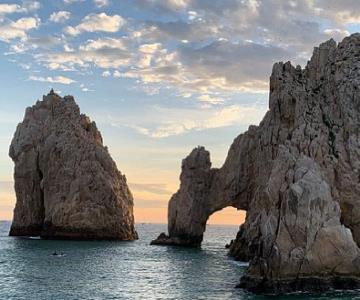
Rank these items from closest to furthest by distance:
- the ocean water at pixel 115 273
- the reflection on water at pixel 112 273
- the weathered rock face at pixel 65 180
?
1. the ocean water at pixel 115 273
2. the reflection on water at pixel 112 273
3. the weathered rock face at pixel 65 180

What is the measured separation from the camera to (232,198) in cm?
10269

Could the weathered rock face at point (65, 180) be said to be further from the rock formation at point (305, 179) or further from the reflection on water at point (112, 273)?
the rock formation at point (305, 179)

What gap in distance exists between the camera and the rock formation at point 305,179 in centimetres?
5125

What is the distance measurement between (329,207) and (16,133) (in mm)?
89081

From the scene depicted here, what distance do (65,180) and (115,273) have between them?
51.4 metres

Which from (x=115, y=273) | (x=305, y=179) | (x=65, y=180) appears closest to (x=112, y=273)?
(x=115, y=273)

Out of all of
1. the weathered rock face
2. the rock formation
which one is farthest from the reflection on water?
the weathered rock face

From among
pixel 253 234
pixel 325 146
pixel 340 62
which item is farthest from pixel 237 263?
pixel 340 62

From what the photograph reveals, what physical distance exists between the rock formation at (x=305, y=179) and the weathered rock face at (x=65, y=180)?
1034 inches

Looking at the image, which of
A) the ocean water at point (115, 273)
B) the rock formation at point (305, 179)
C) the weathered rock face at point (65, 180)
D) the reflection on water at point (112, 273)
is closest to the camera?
the rock formation at point (305, 179)

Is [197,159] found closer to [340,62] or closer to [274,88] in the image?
[274,88]

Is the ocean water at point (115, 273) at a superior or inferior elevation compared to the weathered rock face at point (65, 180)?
inferior

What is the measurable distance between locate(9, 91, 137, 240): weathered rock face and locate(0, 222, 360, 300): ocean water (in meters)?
13.7

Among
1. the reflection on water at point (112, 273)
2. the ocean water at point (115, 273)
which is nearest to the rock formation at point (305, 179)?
the ocean water at point (115, 273)
